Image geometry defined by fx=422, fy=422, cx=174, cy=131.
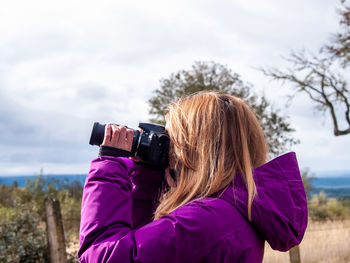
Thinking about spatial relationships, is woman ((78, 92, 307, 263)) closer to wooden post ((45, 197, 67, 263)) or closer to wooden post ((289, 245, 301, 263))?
wooden post ((45, 197, 67, 263))

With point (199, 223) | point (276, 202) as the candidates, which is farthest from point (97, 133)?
point (276, 202)

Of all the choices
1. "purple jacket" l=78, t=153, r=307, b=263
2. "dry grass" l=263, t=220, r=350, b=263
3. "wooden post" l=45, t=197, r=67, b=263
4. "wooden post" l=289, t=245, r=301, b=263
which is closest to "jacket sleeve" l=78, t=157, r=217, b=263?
"purple jacket" l=78, t=153, r=307, b=263

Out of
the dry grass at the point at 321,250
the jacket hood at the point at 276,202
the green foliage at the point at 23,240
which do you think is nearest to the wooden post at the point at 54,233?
the green foliage at the point at 23,240

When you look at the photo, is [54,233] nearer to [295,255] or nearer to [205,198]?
[295,255]

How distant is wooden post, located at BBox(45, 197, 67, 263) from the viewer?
507cm

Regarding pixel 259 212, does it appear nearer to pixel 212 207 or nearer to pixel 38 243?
pixel 212 207

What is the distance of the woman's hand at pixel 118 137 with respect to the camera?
1456mm

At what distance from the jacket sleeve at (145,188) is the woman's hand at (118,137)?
276 millimetres

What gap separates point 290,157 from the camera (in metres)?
1.36

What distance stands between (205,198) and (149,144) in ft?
1.21

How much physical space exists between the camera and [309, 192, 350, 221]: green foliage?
12467 millimetres

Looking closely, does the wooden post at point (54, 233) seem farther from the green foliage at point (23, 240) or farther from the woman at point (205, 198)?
the woman at point (205, 198)

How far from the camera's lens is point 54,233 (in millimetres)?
5078

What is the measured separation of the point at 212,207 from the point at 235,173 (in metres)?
0.15
